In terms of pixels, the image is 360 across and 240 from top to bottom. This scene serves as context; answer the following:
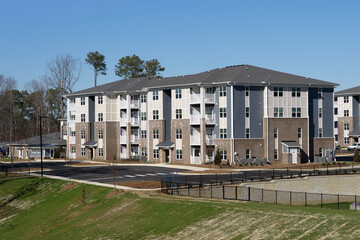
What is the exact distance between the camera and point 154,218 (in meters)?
33.8

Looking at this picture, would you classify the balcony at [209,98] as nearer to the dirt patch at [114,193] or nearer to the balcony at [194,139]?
the balcony at [194,139]

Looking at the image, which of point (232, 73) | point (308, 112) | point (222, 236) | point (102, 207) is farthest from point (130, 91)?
point (222, 236)

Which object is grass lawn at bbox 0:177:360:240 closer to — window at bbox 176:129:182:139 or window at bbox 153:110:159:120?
window at bbox 176:129:182:139

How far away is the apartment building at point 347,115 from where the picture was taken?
109894mm

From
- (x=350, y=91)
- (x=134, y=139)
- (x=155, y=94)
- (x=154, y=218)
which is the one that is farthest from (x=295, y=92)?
(x=154, y=218)

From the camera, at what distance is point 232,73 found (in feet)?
248

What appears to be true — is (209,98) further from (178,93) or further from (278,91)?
(278,91)

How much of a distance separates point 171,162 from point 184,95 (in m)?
10.0

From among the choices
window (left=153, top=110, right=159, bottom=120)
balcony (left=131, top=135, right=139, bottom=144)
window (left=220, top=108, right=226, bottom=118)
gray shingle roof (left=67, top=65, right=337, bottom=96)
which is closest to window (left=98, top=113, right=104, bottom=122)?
balcony (left=131, top=135, right=139, bottom=144)

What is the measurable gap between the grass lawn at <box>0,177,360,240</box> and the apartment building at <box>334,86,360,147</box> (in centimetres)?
7643

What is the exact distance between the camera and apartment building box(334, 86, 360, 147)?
361 ft

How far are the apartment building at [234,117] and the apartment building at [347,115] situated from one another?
1356 inches

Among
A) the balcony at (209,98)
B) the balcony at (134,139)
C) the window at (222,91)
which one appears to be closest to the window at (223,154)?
the balcony at (209,98)

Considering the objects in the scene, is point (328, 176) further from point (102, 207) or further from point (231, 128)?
point (102, 207)
